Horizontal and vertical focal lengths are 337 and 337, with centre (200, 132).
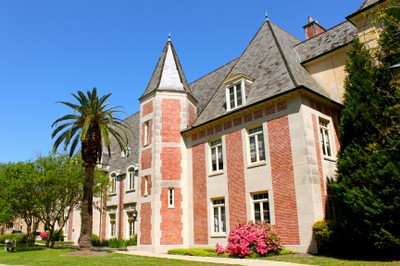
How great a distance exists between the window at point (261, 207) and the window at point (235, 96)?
552cm

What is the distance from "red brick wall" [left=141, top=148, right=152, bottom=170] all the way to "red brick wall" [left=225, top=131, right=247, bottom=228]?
589cm

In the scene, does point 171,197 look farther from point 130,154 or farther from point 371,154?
point 130,154

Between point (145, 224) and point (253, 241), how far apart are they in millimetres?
8449

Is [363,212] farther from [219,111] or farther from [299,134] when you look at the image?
[219,111]

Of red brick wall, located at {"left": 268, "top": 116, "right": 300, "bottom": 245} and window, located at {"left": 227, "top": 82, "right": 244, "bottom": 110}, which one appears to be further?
window, located at {"left": 227, "top": 82, "right": 244, "bottom": 110}

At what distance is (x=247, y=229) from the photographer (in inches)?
644

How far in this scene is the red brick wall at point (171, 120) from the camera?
75.0 ft

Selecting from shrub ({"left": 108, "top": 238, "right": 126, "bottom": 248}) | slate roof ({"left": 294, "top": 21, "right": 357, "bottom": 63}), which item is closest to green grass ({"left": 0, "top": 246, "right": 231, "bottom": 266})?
shrub ({"left": 108, "top": 238, "right": 126, "bottom": 248})

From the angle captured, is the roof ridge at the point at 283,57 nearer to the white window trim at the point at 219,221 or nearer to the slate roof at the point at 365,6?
the slate roof at the point at 365,6

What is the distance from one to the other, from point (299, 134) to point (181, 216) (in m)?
9.44

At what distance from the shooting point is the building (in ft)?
53.4

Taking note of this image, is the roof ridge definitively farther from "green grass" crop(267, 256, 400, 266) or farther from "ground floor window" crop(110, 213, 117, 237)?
"ground floor window" crop(110, 213, 117, 237)

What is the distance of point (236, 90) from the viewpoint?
20312 mm

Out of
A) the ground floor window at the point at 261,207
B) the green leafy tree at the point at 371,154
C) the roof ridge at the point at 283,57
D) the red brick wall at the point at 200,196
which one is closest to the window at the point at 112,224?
the red brick wall at the point at 200,196
